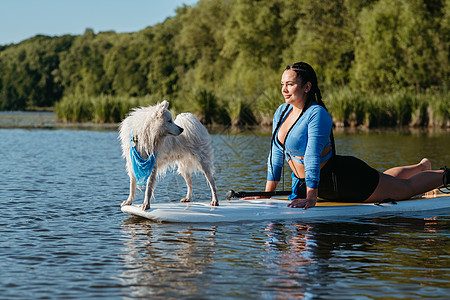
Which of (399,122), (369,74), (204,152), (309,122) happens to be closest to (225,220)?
(204,152)

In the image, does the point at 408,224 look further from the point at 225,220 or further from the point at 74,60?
the point at 74,60

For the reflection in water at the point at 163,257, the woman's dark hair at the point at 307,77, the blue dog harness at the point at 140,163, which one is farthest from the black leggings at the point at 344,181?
the blue dog harness at the point at 140,163

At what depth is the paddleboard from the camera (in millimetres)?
7641

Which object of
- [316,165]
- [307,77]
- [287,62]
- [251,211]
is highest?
[287,62]

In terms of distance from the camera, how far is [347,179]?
7645 millimetres

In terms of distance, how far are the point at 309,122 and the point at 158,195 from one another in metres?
4.04

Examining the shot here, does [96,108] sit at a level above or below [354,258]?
above

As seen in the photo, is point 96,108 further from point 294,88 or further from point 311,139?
point 311,139

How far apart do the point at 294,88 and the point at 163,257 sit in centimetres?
265

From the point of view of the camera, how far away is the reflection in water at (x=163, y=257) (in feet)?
16.4

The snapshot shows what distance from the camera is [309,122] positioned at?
717 centimetres

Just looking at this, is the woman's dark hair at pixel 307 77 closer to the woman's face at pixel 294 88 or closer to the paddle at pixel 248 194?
the woman's face at pixel 294 88

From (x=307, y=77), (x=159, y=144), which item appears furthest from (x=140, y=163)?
(x=307, y=77)

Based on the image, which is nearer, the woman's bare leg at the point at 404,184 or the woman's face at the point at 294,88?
the woman's face at the point at 294,88
